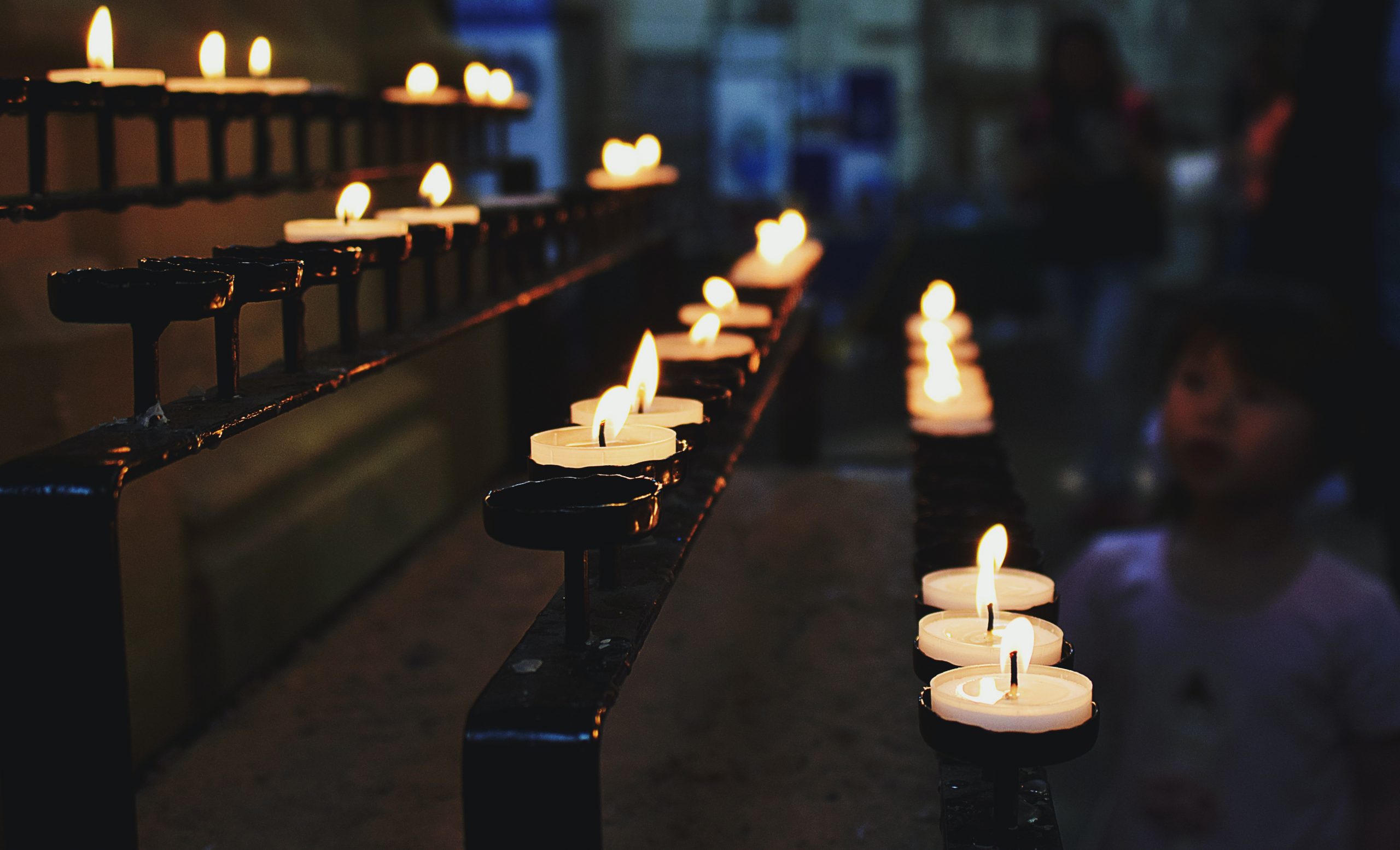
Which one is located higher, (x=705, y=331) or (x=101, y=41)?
(x=101, y=41)

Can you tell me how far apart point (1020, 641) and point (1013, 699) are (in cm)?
6

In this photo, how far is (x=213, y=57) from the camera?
1448 mm

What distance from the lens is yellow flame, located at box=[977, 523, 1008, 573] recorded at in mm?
1040

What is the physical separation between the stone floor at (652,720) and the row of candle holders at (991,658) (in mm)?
243

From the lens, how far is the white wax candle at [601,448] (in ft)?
2.89

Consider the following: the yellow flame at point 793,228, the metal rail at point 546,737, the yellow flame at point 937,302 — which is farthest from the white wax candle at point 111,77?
the yellow flame at point 937,302

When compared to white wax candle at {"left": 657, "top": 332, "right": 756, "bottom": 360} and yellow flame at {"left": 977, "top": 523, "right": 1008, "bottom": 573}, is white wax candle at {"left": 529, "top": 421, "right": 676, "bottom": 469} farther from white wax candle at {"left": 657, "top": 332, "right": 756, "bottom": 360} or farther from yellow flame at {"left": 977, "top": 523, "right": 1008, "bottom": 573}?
white wax candle at {"left": 657, "top": 332, "right": 756, "bottom": 360}

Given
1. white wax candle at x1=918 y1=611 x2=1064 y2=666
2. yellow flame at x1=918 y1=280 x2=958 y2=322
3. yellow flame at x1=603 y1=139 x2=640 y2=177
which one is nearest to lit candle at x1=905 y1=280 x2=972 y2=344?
yellow flame at x1=918 y1=280 x2=958 y2=322

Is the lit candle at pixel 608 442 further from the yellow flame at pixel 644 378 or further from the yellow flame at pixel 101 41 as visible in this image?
the yellow flame at pixel 101 41

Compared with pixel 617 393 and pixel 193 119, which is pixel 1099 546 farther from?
pixel 193 119

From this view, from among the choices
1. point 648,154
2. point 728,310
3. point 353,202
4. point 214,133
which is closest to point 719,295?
point 728,310

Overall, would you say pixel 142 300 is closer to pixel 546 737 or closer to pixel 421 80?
pixel 546 737

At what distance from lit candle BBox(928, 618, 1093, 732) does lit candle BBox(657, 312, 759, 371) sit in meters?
0.53

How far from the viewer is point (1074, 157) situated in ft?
15.1
